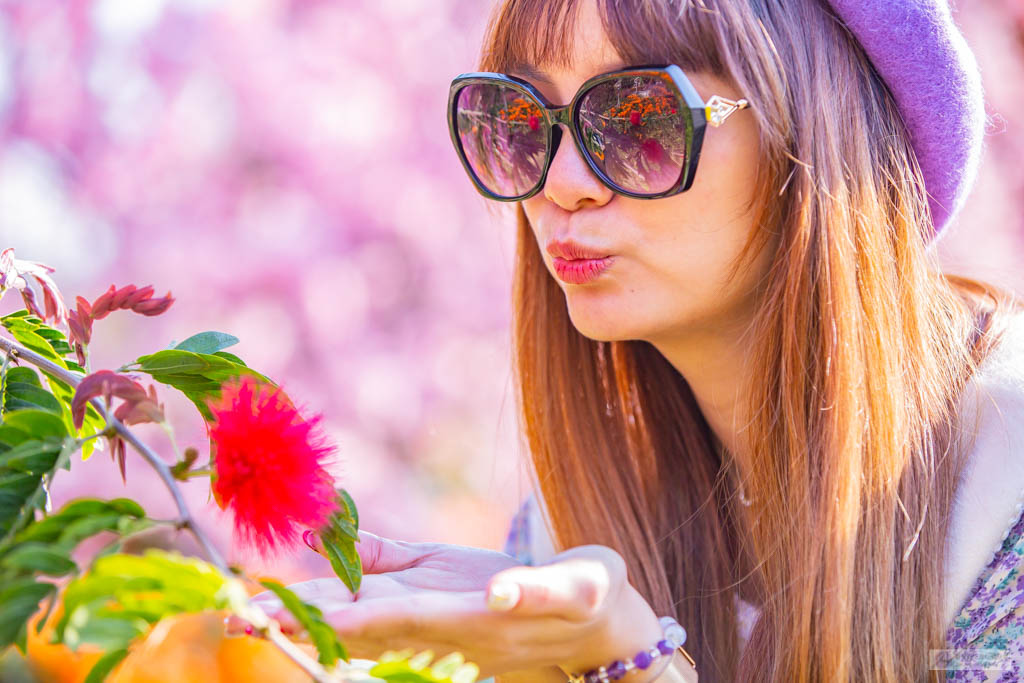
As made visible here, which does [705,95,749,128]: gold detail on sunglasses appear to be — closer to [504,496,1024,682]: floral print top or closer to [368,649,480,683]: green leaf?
[504,496,1024,682]: floral print top

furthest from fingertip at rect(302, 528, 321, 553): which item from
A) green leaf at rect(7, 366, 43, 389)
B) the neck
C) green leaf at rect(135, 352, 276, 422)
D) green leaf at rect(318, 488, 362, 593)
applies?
the neck

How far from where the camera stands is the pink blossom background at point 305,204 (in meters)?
2.42

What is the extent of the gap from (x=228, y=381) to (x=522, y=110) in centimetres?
69

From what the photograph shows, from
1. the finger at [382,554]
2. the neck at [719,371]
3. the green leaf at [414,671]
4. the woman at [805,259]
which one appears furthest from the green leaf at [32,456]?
the neck at [719,371]

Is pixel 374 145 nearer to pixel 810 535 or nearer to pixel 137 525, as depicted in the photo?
pixel 810 535

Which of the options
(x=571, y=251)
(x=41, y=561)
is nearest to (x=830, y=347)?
(x=571, y=251)

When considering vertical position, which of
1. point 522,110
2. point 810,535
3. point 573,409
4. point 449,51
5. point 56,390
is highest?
point 449,51

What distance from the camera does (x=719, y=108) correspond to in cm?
107

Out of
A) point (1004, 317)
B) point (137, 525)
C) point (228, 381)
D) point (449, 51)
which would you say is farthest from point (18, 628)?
point (449, 51)

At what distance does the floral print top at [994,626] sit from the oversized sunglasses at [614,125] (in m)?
0.60

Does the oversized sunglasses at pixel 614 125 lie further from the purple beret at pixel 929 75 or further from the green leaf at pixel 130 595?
the green leaf at pixel 130 595

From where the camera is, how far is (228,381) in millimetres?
646

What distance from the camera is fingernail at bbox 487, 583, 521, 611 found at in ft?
2.11

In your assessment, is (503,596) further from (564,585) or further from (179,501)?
(179,501)
